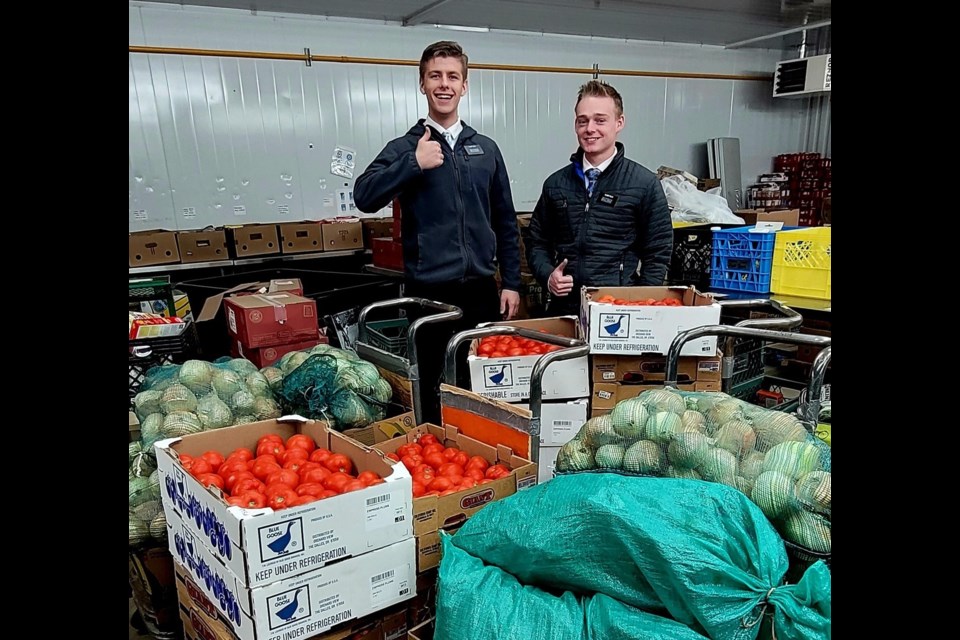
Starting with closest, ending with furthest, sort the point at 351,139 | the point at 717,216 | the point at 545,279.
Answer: the point at 545,279 < the point at 717,216 < the point at 351,139

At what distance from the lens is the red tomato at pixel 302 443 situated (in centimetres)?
180

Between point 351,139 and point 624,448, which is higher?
point 351,139

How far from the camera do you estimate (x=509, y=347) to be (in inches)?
99.3

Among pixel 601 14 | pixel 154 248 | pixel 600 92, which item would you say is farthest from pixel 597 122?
pixel 601 14

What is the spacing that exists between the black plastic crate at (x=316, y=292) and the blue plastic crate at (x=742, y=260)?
1.88 meters

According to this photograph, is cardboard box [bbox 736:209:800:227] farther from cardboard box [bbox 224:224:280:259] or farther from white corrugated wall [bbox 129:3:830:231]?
cardboard box [bbox 224:224:280:259]

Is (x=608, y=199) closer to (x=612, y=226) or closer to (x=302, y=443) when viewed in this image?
(x=612, y=226)

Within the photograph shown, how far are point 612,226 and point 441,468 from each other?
4.80 feet

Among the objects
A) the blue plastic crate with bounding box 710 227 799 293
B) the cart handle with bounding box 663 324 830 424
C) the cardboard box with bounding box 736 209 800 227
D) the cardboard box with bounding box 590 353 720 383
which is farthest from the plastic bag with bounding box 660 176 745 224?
the cart handle with bounding box 663 324 830 424
